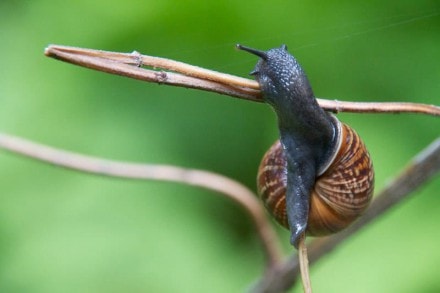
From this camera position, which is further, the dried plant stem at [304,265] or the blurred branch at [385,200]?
the blurred branch at [385,200]

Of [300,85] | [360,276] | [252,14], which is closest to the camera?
[300,85]

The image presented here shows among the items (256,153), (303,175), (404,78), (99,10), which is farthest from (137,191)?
(303,175)

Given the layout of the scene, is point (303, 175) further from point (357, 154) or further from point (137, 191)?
point (137, 191)

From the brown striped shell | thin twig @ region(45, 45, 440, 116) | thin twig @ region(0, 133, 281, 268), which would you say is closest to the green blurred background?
thin twig @ region(0, 133, 281, 268)

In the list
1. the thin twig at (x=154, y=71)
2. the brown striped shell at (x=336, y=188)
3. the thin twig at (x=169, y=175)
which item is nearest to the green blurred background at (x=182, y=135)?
the thin twig at (x=169, y=175)

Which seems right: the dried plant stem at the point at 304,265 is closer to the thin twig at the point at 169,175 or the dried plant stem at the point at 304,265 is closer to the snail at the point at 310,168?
the snail at the point at 310,168

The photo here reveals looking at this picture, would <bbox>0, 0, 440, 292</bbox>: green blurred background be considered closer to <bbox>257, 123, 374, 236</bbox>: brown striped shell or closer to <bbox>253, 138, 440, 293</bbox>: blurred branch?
<bbox>253, 138, 440, 293</bbox>: blurred branch
